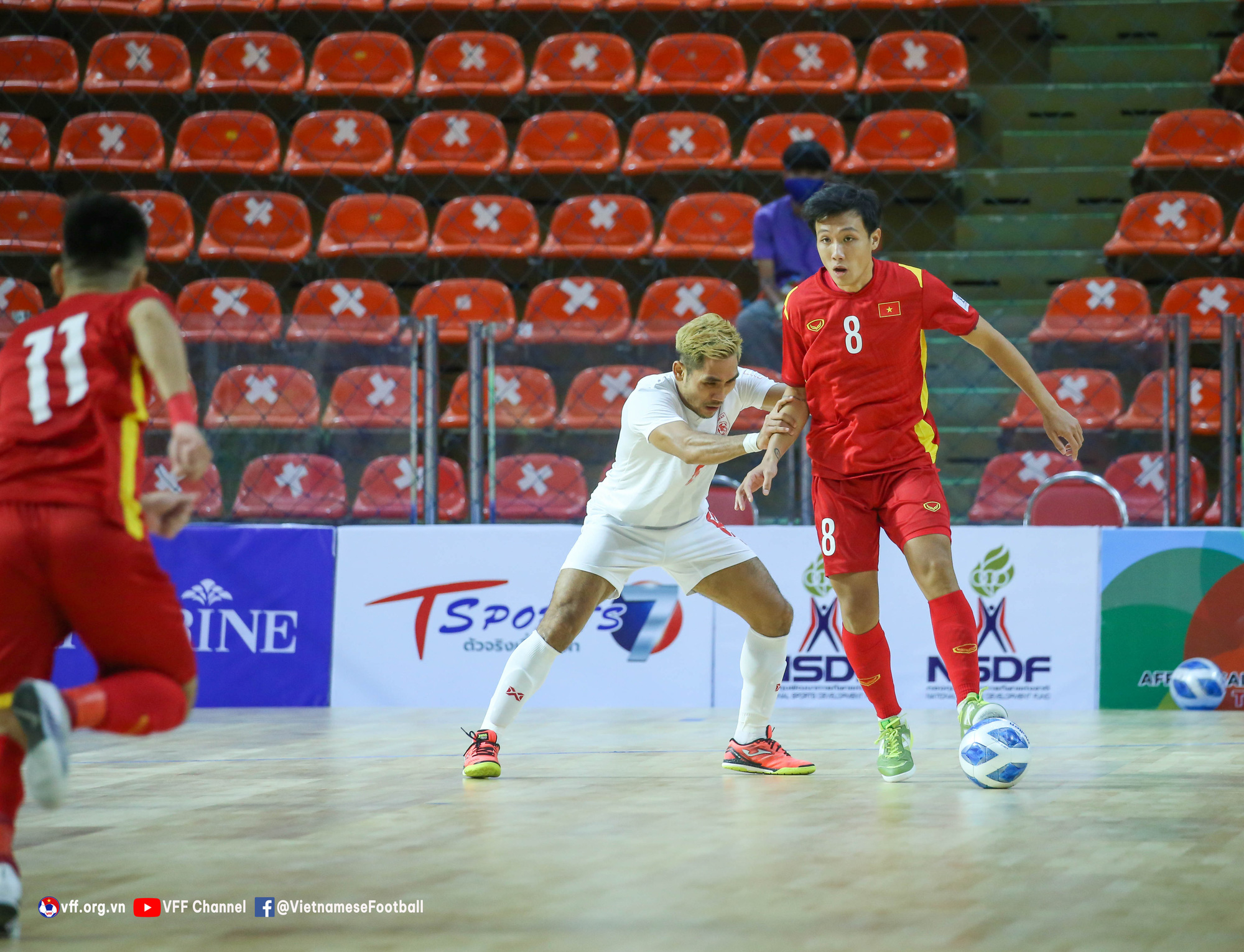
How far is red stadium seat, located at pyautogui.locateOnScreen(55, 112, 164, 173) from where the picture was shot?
35.1 feet

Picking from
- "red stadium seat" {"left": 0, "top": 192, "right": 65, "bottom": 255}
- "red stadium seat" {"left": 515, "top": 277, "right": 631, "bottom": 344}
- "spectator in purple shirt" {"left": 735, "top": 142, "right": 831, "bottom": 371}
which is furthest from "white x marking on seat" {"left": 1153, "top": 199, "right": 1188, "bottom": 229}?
"red stadium seat" {"left": 0, "top": 192, "right": 65, "bottom": 255}

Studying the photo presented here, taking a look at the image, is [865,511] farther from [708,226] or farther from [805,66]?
[805,66]

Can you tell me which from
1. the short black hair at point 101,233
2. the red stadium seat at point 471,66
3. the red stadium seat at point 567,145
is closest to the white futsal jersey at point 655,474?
the short black hair at point 101,233

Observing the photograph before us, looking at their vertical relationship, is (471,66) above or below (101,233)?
above

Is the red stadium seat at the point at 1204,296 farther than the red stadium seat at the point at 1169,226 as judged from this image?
No

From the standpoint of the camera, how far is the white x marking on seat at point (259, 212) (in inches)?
411

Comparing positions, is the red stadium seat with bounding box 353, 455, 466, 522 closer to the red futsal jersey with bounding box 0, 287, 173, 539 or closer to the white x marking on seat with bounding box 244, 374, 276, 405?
the white x marking on seat with bounding box 244, 374, 276, 405

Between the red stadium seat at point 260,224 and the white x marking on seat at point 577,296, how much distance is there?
2190mm

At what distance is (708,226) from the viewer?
9984 millimetres

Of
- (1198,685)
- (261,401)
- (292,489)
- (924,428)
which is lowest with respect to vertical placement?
(1198,685)

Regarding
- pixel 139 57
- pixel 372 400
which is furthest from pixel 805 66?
pixel 139 57

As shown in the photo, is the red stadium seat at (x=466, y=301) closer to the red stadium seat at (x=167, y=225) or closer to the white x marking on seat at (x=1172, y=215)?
the red stadium seat at (x=167, y=225)

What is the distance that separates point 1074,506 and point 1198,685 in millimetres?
1076

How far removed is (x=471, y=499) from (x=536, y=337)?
3.11 ft
